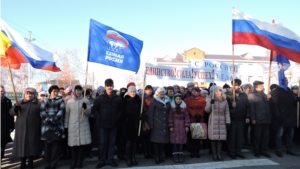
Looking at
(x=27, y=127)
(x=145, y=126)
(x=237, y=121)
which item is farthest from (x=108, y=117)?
(x=237, y=121)

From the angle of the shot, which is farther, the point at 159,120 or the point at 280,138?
the point at 280,138

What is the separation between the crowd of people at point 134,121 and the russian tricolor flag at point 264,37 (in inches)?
43.1

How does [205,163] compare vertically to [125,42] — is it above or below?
below

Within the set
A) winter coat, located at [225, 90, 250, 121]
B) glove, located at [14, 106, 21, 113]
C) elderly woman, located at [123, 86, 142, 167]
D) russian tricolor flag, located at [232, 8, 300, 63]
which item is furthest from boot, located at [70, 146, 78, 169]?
russian tricolor flag, located at [232, 8, 300, 63]

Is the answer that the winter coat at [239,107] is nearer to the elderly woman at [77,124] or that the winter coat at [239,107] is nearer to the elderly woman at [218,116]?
the elderly woman at [218,116]

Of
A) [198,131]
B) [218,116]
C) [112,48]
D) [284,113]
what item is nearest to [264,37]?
[284,113]

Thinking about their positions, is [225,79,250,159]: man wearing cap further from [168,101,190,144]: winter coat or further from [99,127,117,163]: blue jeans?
[99,127,117,163]: blue jeans

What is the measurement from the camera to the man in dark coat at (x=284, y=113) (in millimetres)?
6969

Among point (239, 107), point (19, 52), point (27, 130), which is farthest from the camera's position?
point (239, 107)

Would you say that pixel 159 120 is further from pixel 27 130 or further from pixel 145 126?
pixel 27 130

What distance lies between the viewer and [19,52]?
641 cm

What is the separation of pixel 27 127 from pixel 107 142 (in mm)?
1907

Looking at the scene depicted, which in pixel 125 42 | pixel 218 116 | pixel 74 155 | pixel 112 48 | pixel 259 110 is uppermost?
pixel 125 42

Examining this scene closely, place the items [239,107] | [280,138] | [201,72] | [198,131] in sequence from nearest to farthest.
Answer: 1. [198,131]
2. [239,107]
3. [280,138]
4. [201,72]
